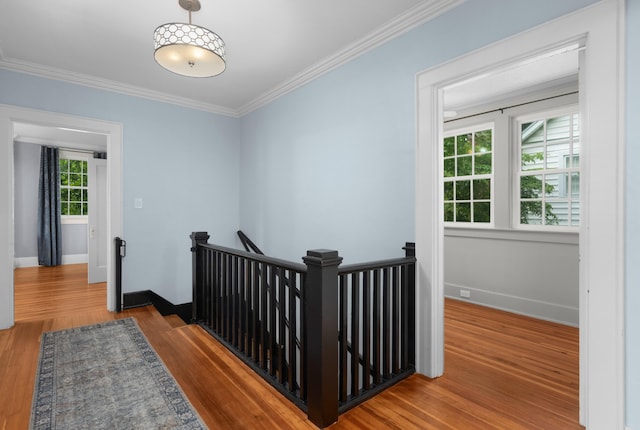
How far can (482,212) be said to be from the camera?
4.31 m

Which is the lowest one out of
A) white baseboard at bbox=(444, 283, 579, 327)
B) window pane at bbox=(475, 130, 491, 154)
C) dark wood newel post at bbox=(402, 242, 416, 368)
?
white baseboard at bbox=(444, 283, 579, 327)

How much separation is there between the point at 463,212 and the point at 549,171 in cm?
110

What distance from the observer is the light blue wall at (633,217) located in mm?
1520

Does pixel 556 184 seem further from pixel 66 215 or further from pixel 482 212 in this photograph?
pixel 66 215

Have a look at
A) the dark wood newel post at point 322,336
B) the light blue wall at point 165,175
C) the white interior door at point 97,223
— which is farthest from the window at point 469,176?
the white interior door at point 97,223

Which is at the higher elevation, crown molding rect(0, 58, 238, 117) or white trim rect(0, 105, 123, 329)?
crown molding rect(0, 58, 238, 117)

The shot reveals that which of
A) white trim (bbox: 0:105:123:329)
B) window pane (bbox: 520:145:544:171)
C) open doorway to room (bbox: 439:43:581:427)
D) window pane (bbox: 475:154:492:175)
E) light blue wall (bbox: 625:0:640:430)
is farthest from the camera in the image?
window pane (bbox: 475:154:492:175)

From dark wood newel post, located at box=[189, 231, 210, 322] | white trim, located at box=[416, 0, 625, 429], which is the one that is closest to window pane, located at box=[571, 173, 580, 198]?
white trim, located at box=[416, 0, 625, 429]

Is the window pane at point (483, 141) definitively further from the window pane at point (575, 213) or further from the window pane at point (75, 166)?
the window pane at point (75, 166)

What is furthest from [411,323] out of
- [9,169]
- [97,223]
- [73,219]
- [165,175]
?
[73,219]

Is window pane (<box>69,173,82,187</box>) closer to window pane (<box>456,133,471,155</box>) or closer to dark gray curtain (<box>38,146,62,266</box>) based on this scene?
dark gray curtain (<box>38,146,62,266</box>)

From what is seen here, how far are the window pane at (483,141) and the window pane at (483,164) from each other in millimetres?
77

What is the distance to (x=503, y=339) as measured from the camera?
3.04m

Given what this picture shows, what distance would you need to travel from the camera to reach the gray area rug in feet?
5.91
